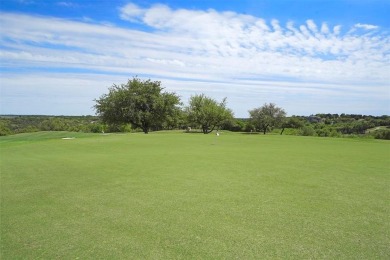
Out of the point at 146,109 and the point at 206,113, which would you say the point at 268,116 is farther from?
the point at 146,109

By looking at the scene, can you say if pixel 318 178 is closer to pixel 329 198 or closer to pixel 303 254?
pixel 329 198

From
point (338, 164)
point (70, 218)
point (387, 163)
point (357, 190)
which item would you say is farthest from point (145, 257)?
point (387, 163)

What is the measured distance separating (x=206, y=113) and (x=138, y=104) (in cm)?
1373

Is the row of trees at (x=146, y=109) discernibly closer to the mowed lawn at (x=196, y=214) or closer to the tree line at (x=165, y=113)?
the tree line at (x=165, y=113)

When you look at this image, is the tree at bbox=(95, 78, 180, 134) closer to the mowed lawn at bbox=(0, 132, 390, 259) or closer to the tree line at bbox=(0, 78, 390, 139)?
the tree line at bbox=(0, 78, 390, 139)

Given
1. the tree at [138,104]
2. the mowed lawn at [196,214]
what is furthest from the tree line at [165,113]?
the mowed lawn at [196,214]

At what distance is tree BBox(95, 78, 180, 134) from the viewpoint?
4134 cm

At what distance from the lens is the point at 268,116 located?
49031 mm

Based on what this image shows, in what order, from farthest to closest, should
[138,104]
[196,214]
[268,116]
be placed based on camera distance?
[268,116] → [138,104] → [196,214]

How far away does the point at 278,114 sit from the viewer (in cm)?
4903

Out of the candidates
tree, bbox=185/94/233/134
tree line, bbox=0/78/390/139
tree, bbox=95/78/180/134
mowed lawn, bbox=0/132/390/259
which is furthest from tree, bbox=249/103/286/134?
mowed lawn, bbox=0/132/390/259

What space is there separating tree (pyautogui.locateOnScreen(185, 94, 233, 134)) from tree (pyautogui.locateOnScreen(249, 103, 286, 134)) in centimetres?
541

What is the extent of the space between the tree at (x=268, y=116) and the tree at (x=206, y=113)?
5.41 meters

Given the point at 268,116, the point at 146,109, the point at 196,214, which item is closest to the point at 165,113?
the point at 146,109
